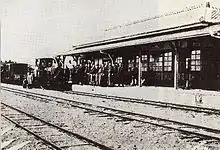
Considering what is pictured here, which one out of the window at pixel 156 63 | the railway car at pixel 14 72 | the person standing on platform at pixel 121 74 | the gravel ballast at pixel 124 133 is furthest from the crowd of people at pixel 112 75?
the gravel ballast at pixel 124 133

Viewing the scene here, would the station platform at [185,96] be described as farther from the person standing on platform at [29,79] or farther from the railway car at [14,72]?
the railway car at [14,72]

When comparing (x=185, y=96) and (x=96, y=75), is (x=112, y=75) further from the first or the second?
(x=185, y=96)

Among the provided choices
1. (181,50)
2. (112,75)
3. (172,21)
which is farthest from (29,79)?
(181,50)

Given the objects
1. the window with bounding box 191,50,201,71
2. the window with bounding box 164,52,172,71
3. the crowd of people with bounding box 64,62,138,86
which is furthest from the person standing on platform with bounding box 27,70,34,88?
the window with bounding box 191,50,201,71

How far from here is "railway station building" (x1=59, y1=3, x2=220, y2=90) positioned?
5.94m

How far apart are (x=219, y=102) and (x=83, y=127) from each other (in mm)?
2219

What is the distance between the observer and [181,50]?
22.7 ft

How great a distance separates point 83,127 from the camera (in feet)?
10.1

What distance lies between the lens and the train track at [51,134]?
2.43 meters

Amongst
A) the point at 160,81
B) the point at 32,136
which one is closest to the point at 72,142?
the point at 32,136

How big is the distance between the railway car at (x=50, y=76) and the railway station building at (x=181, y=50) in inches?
45.0

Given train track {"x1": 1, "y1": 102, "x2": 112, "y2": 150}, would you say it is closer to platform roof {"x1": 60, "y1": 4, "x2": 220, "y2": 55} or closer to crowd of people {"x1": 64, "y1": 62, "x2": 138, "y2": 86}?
platform roof {"x1": 60, "y1": 4, "x2": 220, "y2": 55}

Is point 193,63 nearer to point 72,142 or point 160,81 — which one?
point 160,81

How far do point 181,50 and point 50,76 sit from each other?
296 cm
